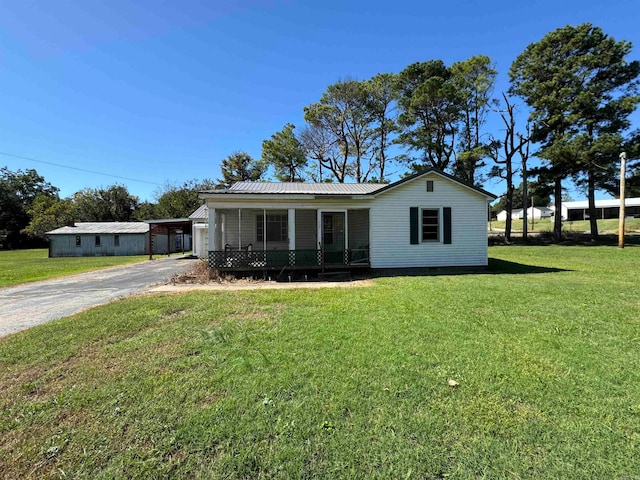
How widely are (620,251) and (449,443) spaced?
70.6 feet

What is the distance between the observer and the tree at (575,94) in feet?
71.8

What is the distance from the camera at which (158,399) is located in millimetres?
2912

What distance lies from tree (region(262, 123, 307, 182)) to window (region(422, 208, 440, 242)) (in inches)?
763

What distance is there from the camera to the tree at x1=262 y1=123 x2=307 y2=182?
2908 centimetres

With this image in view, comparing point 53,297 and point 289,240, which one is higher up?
point 289,240

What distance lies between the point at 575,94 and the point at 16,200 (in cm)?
7161

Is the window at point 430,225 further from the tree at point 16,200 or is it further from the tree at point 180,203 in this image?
the tree at point 16,200

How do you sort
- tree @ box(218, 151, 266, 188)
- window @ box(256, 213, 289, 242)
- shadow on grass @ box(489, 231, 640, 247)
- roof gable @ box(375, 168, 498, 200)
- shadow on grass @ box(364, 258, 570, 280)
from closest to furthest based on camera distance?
shadow on grass @ box(364, 258, 570, 280), roof gable @ box(375, 168, 498, 200), window @ box(256, 213, 289, 242), shadow on grass @ box(489, 231, 640, 247), tree @ box(218, 151, 266, 188)

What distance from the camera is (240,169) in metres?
37.5

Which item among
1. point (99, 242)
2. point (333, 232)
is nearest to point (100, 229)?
point (99, 242)

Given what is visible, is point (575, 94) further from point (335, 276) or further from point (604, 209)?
point (604, 209)

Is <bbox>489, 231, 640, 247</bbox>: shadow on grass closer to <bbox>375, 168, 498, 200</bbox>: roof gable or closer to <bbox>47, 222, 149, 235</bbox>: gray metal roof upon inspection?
<bbox>375, 168, 498, 200</bbox>: roof gable

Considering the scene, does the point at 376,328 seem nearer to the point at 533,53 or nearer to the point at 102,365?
the point at 102,365

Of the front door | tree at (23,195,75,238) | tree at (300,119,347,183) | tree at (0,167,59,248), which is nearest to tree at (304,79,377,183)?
tree at (300,119,347,183)
